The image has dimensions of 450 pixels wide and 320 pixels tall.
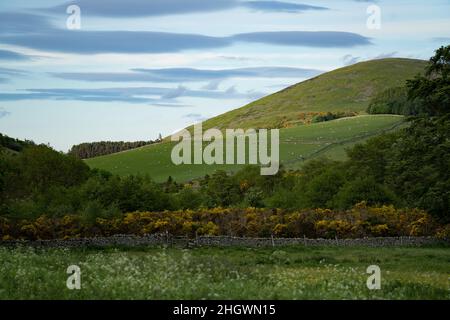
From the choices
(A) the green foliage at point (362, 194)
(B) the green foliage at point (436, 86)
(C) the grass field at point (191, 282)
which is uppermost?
(B) the green foliage at point (436, 86)

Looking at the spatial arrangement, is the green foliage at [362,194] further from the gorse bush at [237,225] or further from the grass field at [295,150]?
the grass field at [295,150]

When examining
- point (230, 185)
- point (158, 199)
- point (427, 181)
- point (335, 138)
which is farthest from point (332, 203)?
point (335, 138)

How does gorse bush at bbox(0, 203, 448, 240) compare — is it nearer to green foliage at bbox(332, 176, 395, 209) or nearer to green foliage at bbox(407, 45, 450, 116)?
green foliage at bbox(407, 45, 450, 116)

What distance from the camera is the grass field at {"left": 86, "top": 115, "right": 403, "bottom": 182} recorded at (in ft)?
464

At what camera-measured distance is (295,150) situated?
495 feet

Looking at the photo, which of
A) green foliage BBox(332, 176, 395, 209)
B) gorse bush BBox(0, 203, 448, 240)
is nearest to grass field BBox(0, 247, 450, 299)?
gorse bush BBox(0, 203, 448, 240)

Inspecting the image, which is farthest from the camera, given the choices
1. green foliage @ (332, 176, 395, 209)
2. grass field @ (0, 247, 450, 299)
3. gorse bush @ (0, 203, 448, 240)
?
green foliage @ (332, 176, 395, 209)

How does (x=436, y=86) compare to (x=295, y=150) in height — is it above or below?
below

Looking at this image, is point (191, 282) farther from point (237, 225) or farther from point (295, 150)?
point (295, 150)

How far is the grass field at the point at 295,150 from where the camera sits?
14134cm

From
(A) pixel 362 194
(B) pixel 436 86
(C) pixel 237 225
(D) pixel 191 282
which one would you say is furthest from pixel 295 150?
(D) pixel 191 282

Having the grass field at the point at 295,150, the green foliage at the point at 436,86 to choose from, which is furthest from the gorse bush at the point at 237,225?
the grass field at the point at 295,150

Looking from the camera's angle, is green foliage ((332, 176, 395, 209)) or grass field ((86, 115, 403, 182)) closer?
green foliage ((332, 176, 395, 209))
